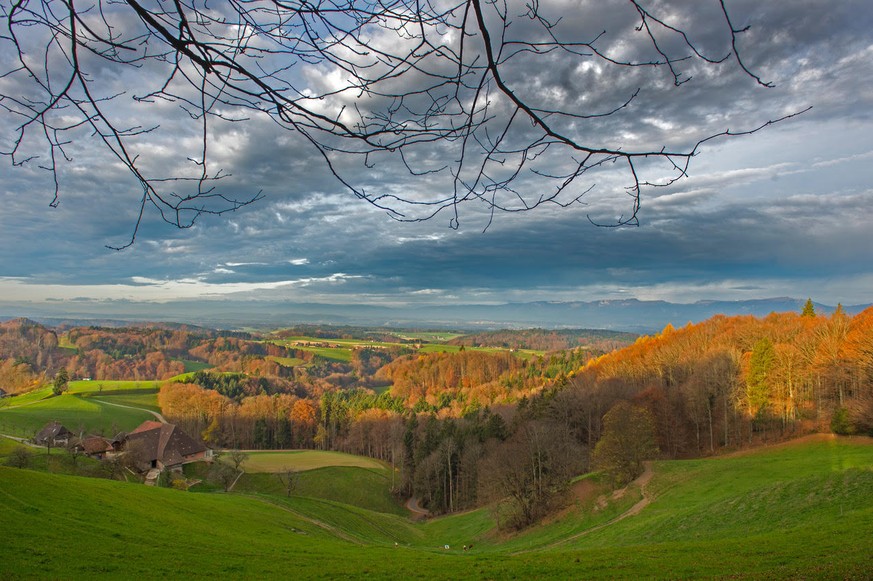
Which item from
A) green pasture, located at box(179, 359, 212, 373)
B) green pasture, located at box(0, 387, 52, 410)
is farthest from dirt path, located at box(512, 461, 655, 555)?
green pasture, located at box(179, 359, 212, 373)

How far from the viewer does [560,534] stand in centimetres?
2384

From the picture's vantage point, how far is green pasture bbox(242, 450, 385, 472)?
48125 millimetres

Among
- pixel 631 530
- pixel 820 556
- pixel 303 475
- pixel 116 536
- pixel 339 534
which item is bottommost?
pixel 303 475

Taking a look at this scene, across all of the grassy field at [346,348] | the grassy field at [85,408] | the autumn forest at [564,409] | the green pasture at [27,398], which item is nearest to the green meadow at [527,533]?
the autumn forest at [564,409]

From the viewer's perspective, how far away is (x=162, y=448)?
1684 inches

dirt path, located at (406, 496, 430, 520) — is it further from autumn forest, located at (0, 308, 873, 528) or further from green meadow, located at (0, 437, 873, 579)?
green meadow, located at (0, 437, 873, 579)

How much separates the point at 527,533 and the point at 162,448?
34.0 meters

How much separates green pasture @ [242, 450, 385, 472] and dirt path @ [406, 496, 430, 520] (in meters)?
7.70

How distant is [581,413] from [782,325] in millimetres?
26403

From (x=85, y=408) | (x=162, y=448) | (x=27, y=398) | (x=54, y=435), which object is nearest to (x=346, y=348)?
(x=27, y=398)

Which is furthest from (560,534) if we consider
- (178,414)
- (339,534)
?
(178,414)

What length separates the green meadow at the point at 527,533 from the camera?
33.3ft

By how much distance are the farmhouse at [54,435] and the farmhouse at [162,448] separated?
7.75 meters

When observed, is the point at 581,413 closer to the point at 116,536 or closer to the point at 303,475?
the point at 303,475
